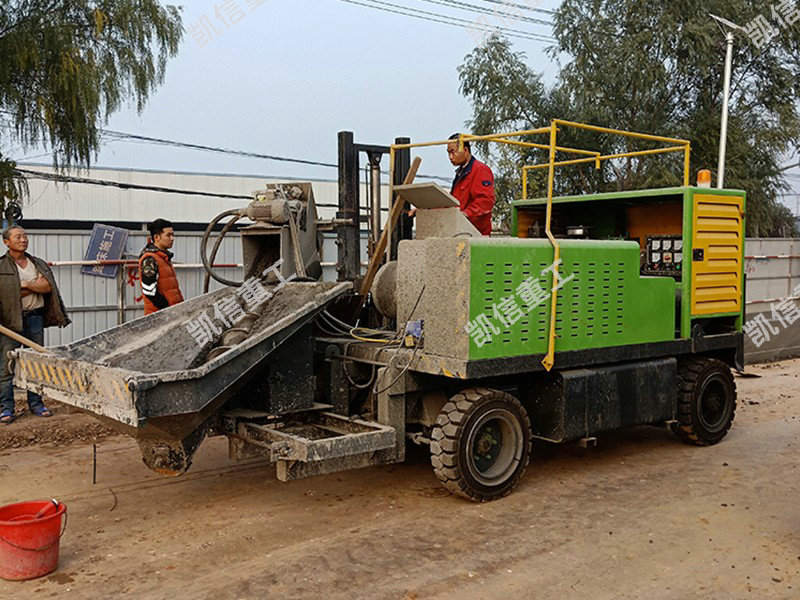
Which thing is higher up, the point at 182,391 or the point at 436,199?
the point at 436,199

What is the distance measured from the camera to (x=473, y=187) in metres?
7.17

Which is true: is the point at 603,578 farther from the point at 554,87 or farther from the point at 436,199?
the point at 554,87

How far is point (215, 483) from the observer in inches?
257

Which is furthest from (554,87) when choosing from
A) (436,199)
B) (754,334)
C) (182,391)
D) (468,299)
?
(182,391)

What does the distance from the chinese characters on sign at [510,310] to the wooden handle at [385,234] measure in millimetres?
1479

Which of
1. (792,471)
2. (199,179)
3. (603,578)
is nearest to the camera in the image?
(603,578)

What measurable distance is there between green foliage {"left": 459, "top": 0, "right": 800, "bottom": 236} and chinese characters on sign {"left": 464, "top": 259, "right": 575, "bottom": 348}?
10.5 metres

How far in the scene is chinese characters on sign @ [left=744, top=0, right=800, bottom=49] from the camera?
59.5 feet

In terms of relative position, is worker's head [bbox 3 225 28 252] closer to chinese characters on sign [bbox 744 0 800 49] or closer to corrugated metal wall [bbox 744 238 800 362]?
corrugated metal wall [bbox 744 238 800 362]

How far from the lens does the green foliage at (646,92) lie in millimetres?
17000

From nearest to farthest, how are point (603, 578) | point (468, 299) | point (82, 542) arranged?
point (603, 578)
point (82, 542)
point (468, 299)

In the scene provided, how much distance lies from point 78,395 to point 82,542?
93 centimetres

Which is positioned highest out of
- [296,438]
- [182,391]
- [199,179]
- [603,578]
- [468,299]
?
[199,179]

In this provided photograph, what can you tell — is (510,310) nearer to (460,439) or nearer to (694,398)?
(460,439)
